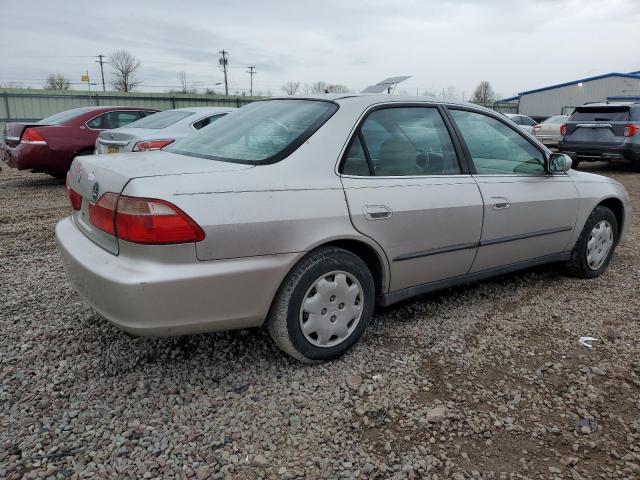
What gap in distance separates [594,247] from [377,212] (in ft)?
8.12

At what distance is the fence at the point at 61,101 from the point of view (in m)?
19.5

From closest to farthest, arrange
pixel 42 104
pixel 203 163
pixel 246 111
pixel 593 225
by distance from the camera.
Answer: pixel 203 163 < pixel 246 111 < pixel 593 225 < pixel 42 104

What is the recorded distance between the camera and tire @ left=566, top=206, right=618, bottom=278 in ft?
13.8

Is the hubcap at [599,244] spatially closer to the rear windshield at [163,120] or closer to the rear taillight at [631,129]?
the rear windshield at [163,120]

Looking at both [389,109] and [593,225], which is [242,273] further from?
[593,225]

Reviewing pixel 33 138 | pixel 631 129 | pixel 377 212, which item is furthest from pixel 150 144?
pixel 631 129

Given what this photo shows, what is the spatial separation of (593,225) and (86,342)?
3857 mm

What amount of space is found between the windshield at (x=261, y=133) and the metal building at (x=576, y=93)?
39.9 metres

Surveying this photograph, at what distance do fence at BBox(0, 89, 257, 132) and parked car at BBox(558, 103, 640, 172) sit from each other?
16.4m

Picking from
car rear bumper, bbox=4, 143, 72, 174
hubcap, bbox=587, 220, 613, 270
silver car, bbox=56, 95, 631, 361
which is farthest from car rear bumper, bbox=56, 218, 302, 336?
car rear bumper, bbox=4, 143, 72, 174

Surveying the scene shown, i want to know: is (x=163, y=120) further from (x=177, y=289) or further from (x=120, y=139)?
(x=177, y=289)

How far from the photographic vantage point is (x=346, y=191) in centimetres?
274

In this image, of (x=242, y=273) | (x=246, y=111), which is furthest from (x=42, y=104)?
(x=242, y=273)

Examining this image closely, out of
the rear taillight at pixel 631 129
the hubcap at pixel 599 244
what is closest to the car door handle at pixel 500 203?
the hubcap at pixel 599 244
